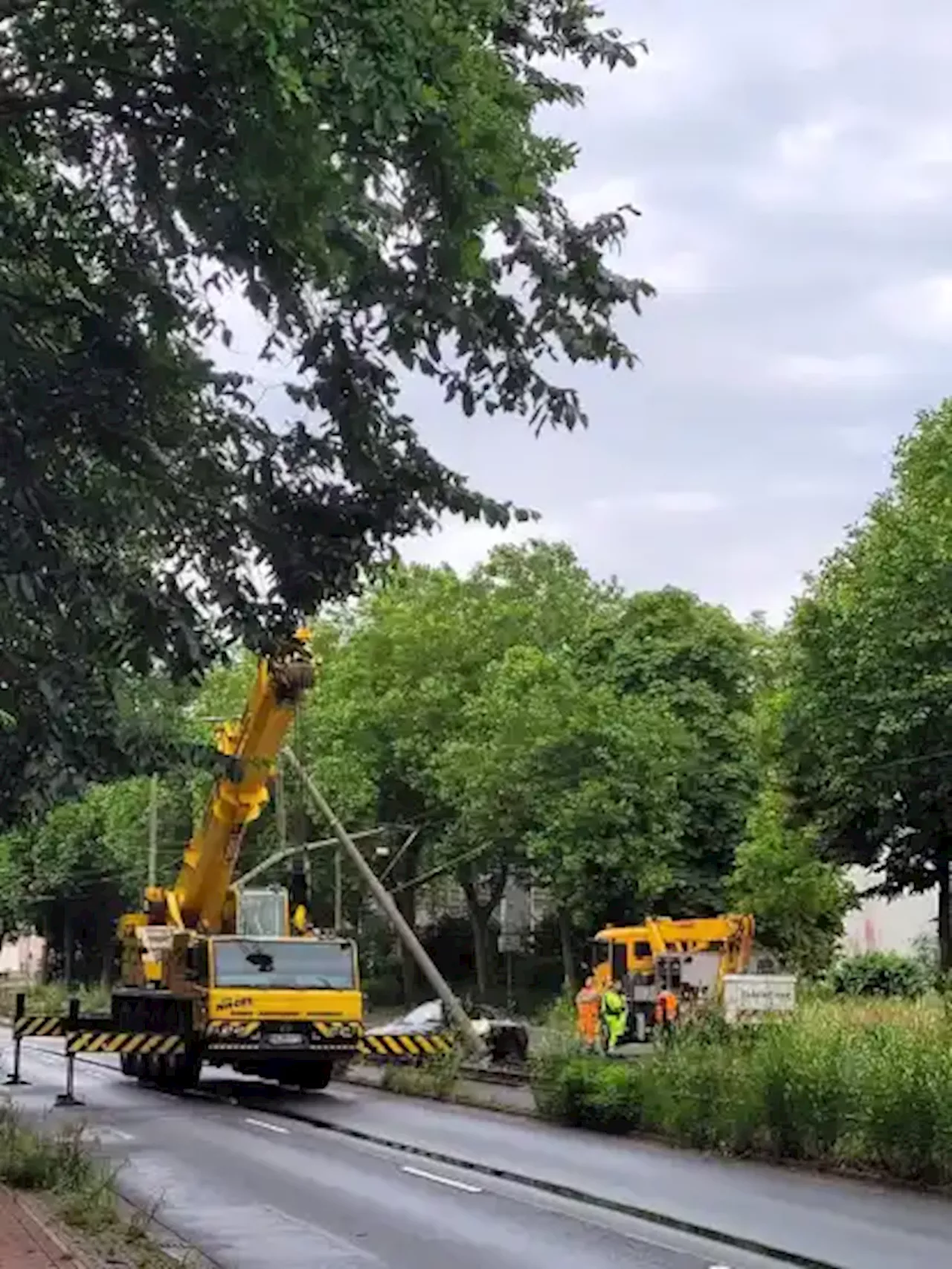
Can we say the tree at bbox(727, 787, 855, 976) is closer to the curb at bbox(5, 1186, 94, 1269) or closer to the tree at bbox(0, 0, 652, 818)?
the curb at bbox(5, 1186, 94, 1269)

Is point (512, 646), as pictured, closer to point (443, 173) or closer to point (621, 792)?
point (621, 792)

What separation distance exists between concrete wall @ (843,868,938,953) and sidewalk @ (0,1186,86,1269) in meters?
50.0

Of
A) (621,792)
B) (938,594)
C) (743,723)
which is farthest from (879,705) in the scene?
(743,723)

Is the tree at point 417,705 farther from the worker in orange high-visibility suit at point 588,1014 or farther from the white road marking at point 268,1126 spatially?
the white road marking at point 268,1126

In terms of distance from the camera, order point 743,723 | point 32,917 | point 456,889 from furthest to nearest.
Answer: point 32,917, point 456,889, point 743,723

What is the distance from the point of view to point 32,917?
277 ft

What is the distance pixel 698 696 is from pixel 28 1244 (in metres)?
39.2

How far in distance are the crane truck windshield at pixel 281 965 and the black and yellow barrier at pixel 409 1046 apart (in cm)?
135

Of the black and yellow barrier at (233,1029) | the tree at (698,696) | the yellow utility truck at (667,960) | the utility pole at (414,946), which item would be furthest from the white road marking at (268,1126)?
the tree at (698,696)

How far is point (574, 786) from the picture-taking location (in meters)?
45.5

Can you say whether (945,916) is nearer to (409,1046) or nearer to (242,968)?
(409,1046)

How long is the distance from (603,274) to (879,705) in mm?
29447

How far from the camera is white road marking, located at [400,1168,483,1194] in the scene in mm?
15789

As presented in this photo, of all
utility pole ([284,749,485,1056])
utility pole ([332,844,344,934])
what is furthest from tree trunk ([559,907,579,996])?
utility pole ([284,749,485,1056])
